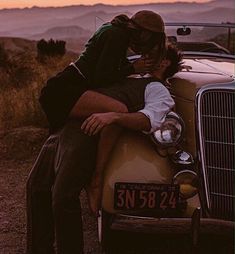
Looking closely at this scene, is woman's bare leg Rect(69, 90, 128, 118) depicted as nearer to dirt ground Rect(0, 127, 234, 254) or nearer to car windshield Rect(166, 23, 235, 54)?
dirt ground Rect(0, 127, 234, 254)

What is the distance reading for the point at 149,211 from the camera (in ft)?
11.8

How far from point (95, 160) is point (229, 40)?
3298 mm

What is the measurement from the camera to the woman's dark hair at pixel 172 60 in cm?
413

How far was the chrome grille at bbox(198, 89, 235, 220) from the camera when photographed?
12.5 feet

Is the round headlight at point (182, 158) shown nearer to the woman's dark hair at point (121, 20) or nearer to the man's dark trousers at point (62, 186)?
the man's dark trousers at point (62, 186)

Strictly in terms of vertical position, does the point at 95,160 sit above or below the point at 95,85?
below

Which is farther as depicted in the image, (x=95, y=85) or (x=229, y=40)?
(x=229, y=40)

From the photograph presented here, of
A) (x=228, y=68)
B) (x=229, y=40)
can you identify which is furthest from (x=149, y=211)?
(x=229, y=40)

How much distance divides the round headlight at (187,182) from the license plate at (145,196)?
0.04m

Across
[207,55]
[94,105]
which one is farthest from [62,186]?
[207,55]

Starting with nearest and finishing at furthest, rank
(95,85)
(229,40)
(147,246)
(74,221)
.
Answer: (74,221)
(95,85)
(147,246)
(229,40)

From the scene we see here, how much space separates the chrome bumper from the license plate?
9 centimetres

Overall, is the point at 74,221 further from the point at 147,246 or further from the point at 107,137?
the point at 147,246

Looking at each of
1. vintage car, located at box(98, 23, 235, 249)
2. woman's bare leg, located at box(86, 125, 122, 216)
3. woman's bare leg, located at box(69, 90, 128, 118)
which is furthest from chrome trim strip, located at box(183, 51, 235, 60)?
woman's bare leg, located at box(86, 125, 122, 216)
